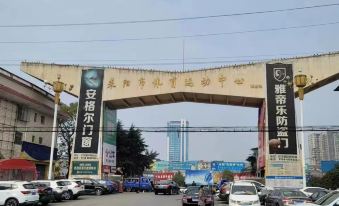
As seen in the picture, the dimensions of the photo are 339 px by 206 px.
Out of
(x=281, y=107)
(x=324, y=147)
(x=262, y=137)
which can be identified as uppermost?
(x=324, y=147)

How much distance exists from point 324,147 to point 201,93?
7037 centimetres

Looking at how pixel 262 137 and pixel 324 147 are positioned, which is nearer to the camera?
pixel 262 137

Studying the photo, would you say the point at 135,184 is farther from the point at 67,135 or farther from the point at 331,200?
the point at 331,200

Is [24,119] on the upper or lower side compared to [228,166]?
upper

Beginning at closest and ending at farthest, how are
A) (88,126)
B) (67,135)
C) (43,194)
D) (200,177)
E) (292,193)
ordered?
(292,193), (43,194), (88,126), (200,177), (67,135)

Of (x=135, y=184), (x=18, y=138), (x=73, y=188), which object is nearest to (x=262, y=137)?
(x=135, y=184)

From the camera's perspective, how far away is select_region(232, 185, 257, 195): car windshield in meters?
22.2

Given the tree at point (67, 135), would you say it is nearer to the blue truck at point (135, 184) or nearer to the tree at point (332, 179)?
the blue truck at point (135, 184)

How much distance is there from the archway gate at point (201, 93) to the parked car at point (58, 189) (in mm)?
12453

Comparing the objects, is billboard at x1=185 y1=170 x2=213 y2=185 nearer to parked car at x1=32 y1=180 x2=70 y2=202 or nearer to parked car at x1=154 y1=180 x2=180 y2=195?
parked car at x1=154 y1=180 x2=180 y2=195

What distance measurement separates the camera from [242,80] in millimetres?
42281

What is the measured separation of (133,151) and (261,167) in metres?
22.6

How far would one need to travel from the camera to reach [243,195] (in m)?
21.6

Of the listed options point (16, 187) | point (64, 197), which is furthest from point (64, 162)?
point (16, 187)
